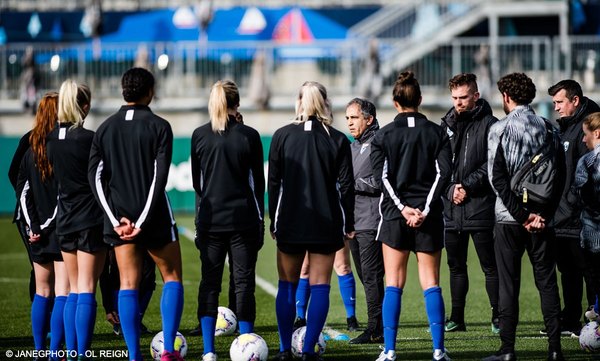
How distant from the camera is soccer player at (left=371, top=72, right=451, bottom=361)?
9.49m

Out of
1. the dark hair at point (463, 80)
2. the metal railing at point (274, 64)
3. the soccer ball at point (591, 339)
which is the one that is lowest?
the soccer ball at point (591, 339)

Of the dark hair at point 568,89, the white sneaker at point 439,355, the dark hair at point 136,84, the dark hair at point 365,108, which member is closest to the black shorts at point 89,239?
the dark hair at point 136,84

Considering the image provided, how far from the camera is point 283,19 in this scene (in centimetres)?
3522

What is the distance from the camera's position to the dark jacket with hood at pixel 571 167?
11422 millimetres

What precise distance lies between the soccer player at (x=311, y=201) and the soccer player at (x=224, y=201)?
21 cm

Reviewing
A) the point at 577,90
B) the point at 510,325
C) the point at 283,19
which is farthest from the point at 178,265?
the point at 283,19

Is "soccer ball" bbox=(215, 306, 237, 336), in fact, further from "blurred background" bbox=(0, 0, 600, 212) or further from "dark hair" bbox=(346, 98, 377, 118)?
"blurred background" bbox=(0, 0, 600, 212)

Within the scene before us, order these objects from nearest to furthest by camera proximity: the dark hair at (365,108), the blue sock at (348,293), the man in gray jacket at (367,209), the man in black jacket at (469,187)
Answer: the man in black jacket at (469,187) < the man in gray jacket at (367,209) < the dark hair at (365,108) < the blue sock at (348,293)

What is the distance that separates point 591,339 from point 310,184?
2.86 metres

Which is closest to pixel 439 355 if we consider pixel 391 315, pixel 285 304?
pixel 391 315

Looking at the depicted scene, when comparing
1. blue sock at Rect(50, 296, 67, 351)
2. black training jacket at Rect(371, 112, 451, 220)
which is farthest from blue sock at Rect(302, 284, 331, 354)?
blue sock at Rect(50, 296, 67, 351)

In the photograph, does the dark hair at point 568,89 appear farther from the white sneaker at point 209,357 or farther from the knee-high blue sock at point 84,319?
the knee-high blue sock at point 84,319

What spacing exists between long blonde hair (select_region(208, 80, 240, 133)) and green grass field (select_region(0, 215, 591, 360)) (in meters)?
2.03

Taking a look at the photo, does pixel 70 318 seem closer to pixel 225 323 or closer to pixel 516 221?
pixel 225 323
